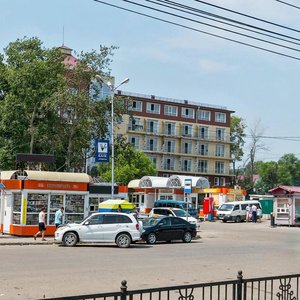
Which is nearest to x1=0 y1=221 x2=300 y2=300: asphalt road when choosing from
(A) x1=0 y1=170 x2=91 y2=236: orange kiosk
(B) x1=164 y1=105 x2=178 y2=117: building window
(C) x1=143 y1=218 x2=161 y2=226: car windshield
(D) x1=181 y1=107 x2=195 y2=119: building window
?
(C) x1=143 y1=218 x2=161 y2=226: car windshield

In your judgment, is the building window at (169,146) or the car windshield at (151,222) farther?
the building window at (169,146)

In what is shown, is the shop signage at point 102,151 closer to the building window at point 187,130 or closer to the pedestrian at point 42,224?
the pedestrian at point 42,224

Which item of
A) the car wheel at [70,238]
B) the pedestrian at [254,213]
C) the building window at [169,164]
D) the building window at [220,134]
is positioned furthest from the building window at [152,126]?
the car wheel at [70,238]

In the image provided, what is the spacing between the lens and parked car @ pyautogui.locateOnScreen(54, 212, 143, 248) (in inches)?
953

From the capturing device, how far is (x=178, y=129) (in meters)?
99.4

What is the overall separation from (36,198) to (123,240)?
6890 millimetres

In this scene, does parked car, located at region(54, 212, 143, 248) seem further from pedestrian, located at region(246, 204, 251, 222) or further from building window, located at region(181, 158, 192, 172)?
building window, located at region(181, 158, 192, 172)

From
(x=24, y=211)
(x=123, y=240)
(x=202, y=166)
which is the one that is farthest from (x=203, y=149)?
(x=123, y=240)

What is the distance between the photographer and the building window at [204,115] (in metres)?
102

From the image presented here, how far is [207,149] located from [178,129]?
24.9 feet

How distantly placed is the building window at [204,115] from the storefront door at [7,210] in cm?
7408

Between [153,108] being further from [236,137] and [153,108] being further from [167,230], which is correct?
[167,230]

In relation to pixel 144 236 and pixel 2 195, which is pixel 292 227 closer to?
pixel 144 236

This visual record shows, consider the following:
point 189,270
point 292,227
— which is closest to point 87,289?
point 189,270
